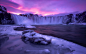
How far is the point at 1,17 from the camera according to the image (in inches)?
890

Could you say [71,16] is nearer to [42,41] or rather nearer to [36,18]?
[36,18]

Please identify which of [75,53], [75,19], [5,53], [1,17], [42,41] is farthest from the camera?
[75,19]

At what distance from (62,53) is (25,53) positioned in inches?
62.3

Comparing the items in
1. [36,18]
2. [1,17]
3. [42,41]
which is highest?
[36,18]

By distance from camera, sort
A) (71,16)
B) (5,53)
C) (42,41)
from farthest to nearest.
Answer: (71,16) < (42,41) < (5,53)

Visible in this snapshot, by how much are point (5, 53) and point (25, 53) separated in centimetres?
78

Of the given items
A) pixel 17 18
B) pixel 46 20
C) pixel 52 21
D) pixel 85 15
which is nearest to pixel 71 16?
pixel 85 15

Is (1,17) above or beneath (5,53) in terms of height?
above

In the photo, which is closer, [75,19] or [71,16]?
[75,19]

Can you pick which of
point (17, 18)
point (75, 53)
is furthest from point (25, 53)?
point (17, 18)

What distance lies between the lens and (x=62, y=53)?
76.1 inches

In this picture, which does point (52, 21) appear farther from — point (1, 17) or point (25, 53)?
point (25, 53)

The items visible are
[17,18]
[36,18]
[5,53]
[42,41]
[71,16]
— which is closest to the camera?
[5,53]

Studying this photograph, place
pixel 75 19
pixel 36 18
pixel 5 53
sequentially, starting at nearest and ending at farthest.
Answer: pixel 5 53 → pixel 75 19 → pixel 36 18
